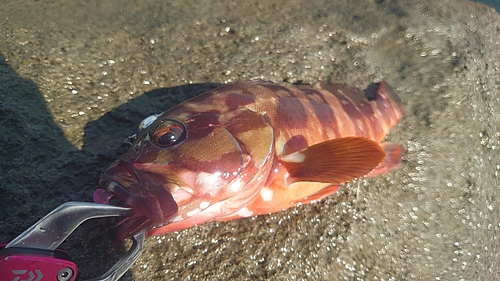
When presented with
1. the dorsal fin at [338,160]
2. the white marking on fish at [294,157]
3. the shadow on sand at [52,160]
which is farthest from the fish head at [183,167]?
the shadow on sand at [52,160]

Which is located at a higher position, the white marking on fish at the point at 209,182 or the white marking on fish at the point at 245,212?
the white marking on fish at the point at 209,182

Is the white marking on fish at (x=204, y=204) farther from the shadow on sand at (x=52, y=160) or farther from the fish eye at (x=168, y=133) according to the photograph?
the shadow on sand at (x=52, y=160)

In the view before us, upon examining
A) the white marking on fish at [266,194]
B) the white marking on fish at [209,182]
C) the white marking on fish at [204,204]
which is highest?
the white marking on fish at [209,182]

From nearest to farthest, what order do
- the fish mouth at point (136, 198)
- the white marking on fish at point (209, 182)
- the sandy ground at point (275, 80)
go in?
the fish mouth at point (136, 198) → the white marking on fish at point (209, 182) → the sandy ground at point (275, 80)

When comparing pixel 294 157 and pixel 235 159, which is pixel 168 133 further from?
pixel 294 157

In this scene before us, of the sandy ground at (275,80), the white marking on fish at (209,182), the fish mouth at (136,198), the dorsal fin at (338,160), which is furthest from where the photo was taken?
the sandy ground at (275,80)

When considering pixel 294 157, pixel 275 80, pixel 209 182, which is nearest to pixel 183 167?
pixel 209 182

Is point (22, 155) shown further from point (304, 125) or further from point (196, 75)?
point (304, 125)

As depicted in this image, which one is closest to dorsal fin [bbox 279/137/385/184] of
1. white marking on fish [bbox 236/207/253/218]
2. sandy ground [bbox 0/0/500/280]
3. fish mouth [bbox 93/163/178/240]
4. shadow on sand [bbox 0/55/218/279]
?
white marking on fish [bbox 236/207/253/218]
